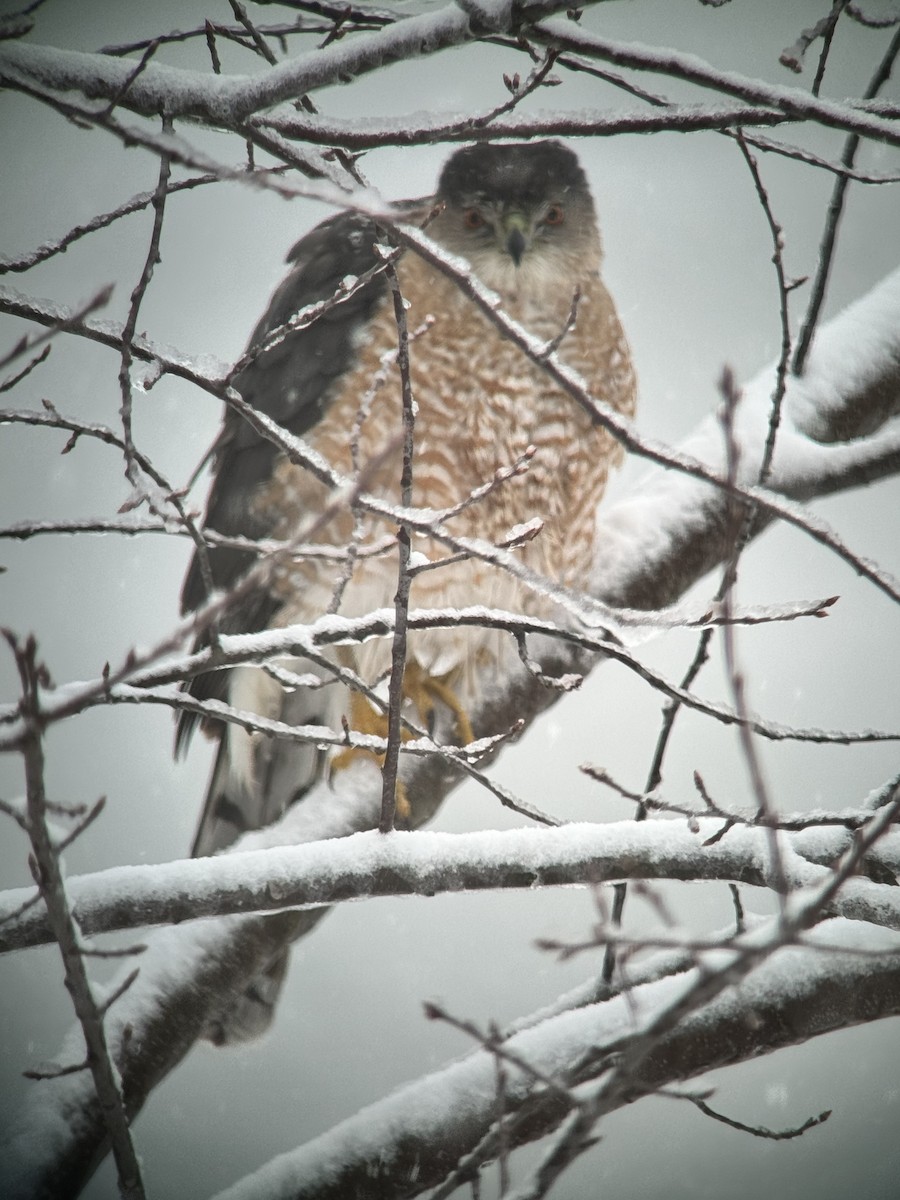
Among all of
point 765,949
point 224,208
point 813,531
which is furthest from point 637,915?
point 224,208

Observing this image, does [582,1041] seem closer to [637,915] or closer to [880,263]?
[637,915]

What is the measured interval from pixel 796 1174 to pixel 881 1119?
2.42 feet

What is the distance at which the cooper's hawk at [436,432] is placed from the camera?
2.94 m

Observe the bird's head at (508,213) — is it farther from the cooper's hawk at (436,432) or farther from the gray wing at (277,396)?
the gray wing at (277,396)

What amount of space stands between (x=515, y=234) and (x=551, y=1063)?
2338 millimetres

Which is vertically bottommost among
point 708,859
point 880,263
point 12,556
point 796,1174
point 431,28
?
point 796,1174

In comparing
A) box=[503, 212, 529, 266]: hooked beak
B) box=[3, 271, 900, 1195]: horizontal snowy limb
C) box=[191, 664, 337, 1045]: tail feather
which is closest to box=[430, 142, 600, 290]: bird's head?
box=[503, 212, 529, 266]: hooked beak

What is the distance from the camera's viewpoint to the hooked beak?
9.97ft

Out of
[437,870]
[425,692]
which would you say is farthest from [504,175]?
[437,870]

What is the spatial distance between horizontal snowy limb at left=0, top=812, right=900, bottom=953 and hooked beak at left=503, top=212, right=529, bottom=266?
6.69 ft

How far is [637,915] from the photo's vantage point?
8.19 meters

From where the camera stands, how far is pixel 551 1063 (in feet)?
6.05

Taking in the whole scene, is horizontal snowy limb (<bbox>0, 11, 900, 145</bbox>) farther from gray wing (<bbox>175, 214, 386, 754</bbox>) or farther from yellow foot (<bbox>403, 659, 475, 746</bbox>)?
yellow foot (<bbox>403, 659, 475, 746</bbox>)

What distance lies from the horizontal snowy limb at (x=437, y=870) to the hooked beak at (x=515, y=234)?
2.04 metres
